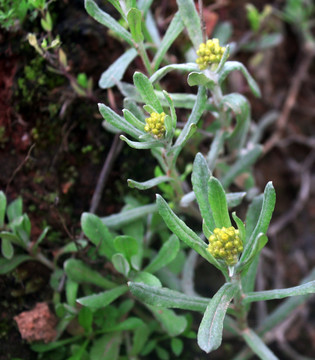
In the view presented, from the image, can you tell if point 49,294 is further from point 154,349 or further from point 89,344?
point 154,349

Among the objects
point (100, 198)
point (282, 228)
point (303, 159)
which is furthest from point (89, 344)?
point (303, 159)

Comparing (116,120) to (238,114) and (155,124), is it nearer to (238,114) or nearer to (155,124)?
(155,124)

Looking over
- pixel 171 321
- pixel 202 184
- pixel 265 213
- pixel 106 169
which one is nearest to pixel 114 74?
pixel 106 169

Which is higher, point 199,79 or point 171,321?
point 199,79

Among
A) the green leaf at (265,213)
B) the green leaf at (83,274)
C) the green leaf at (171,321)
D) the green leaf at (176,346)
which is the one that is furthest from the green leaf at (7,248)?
the green leaf at (265,213)

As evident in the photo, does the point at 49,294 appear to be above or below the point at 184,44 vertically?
below
